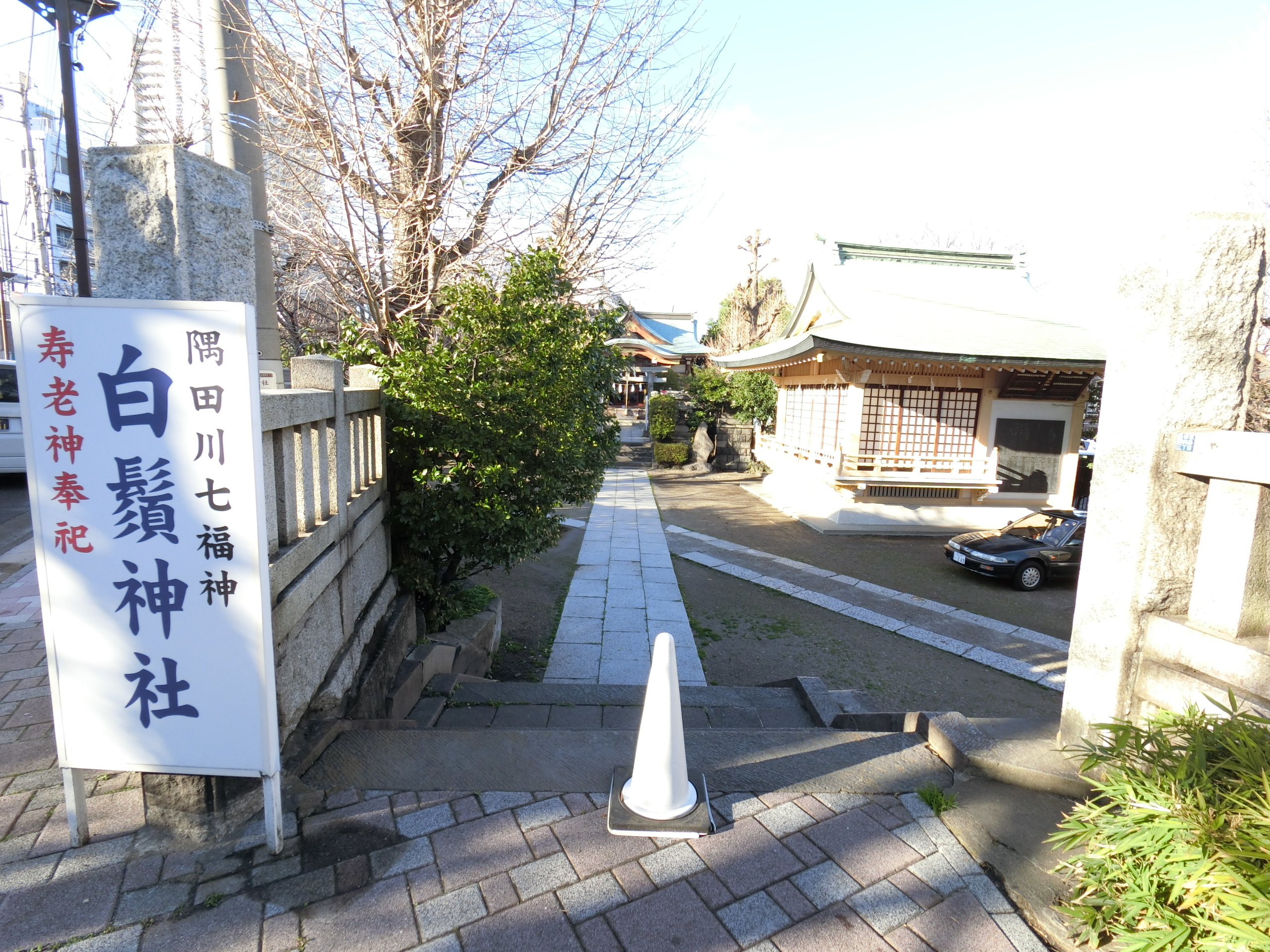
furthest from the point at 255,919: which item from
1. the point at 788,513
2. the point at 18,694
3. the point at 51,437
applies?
the point at 788,513

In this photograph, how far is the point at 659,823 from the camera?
267cm

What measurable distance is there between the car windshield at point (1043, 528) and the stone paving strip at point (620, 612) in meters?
5.75

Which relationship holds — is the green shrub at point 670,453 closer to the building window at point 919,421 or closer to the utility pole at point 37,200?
the building window at point 919,421

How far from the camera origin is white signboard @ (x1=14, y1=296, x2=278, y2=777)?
7.18 feet

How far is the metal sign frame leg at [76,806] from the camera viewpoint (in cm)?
239

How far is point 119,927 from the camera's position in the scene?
209 centimetres

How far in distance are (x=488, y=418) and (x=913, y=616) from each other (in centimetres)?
628

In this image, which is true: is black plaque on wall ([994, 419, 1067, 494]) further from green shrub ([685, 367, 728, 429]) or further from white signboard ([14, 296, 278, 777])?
white signboard ([14, 296, 278, 777])

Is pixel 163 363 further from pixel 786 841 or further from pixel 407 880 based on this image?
pixel 786 841

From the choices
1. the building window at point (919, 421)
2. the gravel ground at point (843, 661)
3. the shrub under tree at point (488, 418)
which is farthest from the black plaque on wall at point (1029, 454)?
the shrub under tree at point (488, 418)

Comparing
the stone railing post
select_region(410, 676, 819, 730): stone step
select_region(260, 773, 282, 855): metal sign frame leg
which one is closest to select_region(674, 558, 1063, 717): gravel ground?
select_region(410, 676, 819, 730): stone step

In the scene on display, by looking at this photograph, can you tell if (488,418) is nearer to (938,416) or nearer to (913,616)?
(913,616)

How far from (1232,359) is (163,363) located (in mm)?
4226

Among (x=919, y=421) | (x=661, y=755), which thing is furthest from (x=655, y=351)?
(x=661, y=755)
